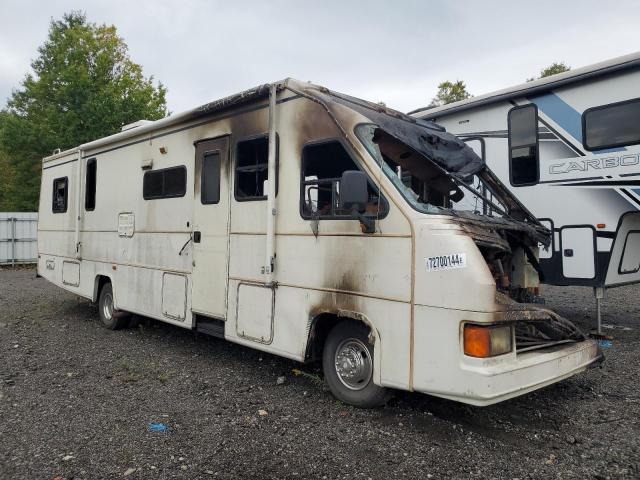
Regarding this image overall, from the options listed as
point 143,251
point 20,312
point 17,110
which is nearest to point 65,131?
point 17,110

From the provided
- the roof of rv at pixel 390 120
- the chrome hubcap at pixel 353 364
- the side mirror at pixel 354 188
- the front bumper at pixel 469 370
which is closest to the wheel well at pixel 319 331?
the chrome hubcap at pixel 353 364

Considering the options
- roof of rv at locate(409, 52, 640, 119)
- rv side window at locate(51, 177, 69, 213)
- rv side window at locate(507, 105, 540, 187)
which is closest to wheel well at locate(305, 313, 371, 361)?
rv side window at locate(507, 105, 540, 187)

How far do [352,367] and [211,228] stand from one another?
91.5 inches

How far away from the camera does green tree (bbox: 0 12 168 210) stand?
21.8 meters

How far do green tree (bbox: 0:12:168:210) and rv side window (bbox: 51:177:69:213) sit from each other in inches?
549

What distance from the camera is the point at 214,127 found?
18.2ft

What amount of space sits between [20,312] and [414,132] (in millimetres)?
8223

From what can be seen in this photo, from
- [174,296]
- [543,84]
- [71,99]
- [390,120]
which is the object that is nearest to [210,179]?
→ [174,296]

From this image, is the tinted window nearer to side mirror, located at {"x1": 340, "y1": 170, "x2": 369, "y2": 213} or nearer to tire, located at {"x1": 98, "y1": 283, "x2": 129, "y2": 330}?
side mirror, located at {"x1": 340, "y1": 170, "x2": 369, "y2": 213}

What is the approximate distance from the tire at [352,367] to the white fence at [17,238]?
16.6 meters

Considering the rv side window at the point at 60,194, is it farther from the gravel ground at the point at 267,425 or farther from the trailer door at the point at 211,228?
the trailer door at the point at 211,228

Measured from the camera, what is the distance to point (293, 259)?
4.60m

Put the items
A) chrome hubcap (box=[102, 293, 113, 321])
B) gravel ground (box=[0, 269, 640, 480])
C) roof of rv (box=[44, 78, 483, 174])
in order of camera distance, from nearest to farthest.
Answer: gravel ground (box=[0, 269, 640, 480]) → roof of rv (box=[44, 78, 483, 174]) → chrome hubcap (box=[102, 293, 113, 321])

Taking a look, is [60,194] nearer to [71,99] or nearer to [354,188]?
[354,188]
